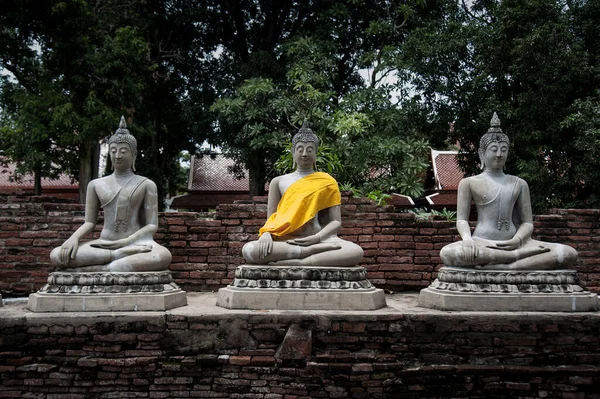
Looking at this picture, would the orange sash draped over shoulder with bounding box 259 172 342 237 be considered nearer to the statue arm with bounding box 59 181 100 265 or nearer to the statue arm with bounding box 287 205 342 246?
the statue arm with bounding box 287 205 342 246

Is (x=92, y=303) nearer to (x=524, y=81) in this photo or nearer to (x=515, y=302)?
(x=515, y=302)

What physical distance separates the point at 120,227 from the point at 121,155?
866 millimetres

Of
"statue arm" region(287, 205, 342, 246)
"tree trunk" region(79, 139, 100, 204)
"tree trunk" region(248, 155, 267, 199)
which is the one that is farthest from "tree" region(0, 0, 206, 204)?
"statue arm" region(287, 205, 342, 246)

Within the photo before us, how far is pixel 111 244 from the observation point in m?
6.44

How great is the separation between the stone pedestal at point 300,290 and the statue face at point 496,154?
2.14 m

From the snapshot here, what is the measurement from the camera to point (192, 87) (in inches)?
677

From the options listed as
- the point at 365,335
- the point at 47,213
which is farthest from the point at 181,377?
the point at 47,213

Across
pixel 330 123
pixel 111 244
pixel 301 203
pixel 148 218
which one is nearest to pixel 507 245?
pixel 301 203

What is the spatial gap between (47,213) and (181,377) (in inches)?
159

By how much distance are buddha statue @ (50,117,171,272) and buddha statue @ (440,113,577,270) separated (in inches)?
135

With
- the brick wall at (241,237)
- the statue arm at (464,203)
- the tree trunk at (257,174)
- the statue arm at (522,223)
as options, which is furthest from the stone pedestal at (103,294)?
the tree trunk at (257,174)

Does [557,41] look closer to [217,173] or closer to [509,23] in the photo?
[509,23]

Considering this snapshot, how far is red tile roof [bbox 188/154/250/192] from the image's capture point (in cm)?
2212

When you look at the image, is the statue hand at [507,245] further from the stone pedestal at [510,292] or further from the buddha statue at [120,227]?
the buddha statue at [120,227]
